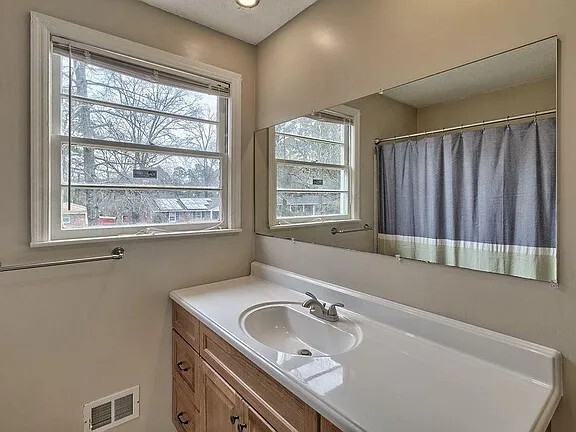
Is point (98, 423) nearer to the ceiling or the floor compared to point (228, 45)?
nearer to the floor

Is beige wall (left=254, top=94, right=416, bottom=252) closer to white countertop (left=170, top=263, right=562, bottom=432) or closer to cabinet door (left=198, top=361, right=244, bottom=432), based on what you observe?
white countertop (left=170, top=263, right=562, bottom=432)

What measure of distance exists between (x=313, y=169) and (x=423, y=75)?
713 millimetres

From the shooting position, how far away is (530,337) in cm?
97

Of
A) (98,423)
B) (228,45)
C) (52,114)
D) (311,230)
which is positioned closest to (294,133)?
(311,230)

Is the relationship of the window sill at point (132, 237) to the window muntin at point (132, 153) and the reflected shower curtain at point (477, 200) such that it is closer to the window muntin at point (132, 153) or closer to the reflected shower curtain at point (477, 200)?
the window muntin at point (132, 153)

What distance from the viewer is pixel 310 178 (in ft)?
5.88

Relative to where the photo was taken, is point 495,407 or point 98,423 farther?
point 98,423

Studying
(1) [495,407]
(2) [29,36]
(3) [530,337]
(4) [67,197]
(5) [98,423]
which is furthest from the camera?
(5) [98,423]

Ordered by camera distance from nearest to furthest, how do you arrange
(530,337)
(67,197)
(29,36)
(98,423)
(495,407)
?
1. (495,407)
2. (530,337)
3. (29,36)
4. (67,197)
5. (98,423)

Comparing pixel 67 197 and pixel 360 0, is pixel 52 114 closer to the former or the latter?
pixel 67 197

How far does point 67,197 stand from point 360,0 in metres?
1.58

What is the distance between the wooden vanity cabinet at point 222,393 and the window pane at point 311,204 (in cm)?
77

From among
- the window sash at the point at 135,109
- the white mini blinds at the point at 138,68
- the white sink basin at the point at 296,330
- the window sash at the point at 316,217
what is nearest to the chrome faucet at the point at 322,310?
the white sink basin at the point at 296,330

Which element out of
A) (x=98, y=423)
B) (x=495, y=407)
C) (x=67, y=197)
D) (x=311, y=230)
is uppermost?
(x=67, y=197)
